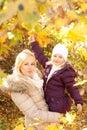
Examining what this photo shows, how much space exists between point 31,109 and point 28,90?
0.65 feet

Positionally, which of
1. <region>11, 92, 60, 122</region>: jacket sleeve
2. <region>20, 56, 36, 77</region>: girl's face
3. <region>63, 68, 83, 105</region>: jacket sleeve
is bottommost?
<region>11, 92, 60, 122</region>: jacket sleeve

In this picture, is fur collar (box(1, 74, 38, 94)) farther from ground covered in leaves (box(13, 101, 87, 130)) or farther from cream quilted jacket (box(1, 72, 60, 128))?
ground covered in leaves (box(13, 101, 87, 130))

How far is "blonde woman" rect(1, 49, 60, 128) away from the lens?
4.05m

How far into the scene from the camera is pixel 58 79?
4.24 meters

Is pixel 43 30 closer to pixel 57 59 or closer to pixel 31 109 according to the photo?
pixel 57 59

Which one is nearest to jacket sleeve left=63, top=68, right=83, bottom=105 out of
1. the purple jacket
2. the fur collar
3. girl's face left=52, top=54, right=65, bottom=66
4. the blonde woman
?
the purple jacket

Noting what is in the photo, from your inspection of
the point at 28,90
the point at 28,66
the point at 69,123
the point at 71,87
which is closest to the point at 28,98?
the point at 28,90

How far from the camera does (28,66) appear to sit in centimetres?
398

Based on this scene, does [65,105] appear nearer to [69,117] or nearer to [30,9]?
[69,117]

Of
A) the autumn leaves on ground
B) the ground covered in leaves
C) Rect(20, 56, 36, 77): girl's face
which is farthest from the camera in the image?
Rect(20, 56, 36, 77): girl's face

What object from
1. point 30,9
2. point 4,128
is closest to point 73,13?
point 30,9

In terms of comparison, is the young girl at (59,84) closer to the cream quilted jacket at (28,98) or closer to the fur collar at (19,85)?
the cream quilted jacket at (28,98)

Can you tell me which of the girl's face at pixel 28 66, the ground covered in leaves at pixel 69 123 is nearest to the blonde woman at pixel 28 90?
the girl's face at pixel 28 66

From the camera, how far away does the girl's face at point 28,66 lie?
13.1ft
